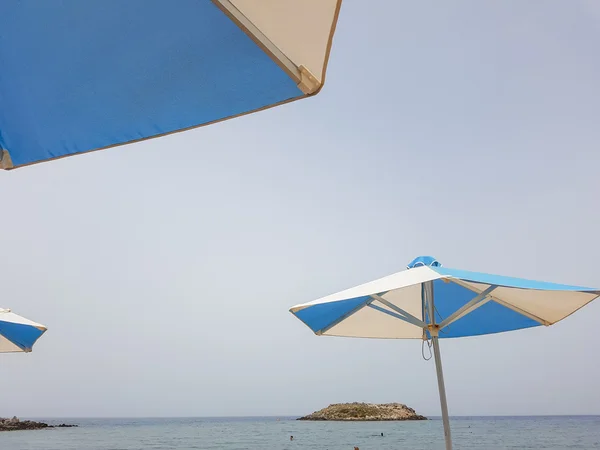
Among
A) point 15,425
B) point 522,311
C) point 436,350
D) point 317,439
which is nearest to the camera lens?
point 436,350

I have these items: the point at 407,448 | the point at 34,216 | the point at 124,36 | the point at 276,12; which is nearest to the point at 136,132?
the point at 124,36

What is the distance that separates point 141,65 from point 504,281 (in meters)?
3.44

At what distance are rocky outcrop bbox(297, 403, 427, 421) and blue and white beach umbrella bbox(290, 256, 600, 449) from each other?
93.5 meters

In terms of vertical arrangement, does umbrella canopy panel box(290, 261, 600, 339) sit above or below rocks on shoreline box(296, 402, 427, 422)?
below

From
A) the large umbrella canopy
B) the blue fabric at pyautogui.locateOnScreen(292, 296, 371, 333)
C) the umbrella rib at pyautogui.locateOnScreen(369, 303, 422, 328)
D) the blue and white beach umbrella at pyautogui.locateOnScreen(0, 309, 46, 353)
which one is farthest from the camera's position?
the umbrella rib at pyautogui.locateOnScreen(369, 303, 422, 328)

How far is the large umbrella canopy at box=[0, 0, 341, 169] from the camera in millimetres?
1469

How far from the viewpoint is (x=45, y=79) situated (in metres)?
1.81

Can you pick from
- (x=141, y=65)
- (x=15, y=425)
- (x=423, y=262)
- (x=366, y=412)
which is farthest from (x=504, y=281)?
(x=366, y=412)

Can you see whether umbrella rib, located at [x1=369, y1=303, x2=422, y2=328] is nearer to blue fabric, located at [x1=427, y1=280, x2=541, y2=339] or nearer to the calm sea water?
blue fabric, located at [x1=427, y1=280, x2=541, y2=339]

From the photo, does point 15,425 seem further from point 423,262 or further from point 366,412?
point 423,262

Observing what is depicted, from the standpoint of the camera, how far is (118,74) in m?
1.76

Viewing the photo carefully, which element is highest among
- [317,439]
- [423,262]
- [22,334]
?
[423,262]

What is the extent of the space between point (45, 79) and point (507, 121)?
41.4 feet

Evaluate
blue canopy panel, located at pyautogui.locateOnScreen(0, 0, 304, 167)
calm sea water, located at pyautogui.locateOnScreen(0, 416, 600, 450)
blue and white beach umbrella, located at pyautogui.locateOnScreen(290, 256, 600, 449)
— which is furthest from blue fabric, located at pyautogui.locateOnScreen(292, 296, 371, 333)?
calm sea water, located at pyautogui.locateOnScreen(0, 416, 600, 450)
